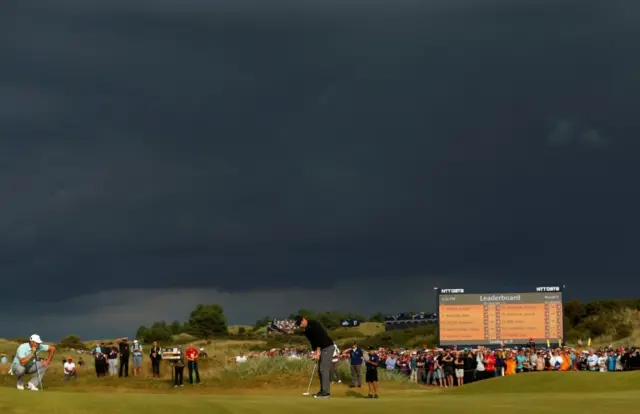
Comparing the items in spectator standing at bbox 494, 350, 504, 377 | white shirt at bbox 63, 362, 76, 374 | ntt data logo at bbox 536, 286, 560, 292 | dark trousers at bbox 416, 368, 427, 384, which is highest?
ntt data logo at bbox 536, 286, 560, 292

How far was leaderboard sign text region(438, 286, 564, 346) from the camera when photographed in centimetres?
6656

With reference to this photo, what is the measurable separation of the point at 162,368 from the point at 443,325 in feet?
78.0

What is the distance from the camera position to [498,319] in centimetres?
6656

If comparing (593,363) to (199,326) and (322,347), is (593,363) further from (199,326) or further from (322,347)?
(199,326)

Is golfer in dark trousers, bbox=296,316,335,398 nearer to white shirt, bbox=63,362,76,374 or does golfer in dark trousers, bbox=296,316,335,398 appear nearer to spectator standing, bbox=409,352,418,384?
white shirt, bbox=63,362,76,374

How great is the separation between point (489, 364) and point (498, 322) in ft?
58.5

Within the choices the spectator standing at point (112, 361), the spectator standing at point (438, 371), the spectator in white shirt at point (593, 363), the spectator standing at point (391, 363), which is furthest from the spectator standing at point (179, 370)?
the spectator in white shirt at point (593, 363)

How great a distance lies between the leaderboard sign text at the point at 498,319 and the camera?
6656 cm

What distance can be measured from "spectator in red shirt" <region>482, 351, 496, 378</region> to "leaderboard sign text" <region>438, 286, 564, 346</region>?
17.0m

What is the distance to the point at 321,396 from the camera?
24.5 meters

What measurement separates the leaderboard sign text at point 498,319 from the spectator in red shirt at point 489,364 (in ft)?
55.7

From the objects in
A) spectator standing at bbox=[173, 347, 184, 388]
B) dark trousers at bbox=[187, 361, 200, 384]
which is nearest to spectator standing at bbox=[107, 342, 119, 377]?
dark trousers at bbox=[187, 361, 200, 384]

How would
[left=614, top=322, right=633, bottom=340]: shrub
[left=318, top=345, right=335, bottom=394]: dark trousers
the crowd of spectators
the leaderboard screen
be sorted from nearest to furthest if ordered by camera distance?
[left=318, top=345, right=335, bottom=394]: dark trousers, the crowd of spectators, the leaderboard screen, [left=614, top=322, right=633, bottom=340]: shrub

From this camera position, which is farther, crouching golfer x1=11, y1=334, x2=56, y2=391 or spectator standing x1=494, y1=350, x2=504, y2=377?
spectator standing x1=494, y1=350, x2=504, y2=377
